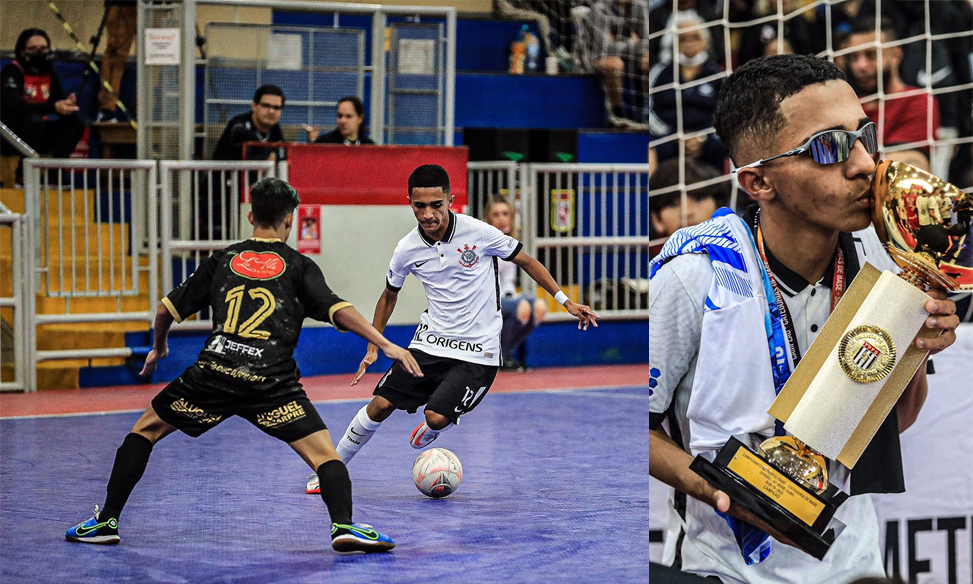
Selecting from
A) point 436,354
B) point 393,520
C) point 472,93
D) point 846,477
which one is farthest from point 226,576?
point 472,93

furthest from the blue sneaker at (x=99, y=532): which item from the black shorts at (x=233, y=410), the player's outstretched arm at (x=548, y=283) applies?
the player's outstretched arm at (x=548, y=283)

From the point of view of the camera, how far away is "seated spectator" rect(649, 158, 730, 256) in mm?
2441

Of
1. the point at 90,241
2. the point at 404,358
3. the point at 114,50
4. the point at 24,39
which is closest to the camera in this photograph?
the point at 404,358

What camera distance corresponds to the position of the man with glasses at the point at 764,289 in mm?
1460

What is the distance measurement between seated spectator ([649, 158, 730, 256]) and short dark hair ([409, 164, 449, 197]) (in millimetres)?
838

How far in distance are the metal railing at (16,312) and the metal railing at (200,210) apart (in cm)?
101

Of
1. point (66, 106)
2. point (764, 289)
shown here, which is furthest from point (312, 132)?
point (764, 289)

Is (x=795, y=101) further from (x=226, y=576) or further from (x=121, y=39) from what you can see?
(x=121, y=39)

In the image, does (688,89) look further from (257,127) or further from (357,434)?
(257,127)

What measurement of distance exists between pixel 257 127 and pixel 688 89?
250 centimetres

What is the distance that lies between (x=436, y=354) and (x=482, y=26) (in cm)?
630

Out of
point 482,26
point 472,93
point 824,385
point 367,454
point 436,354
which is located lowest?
point 367,454

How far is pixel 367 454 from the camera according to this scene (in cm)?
446

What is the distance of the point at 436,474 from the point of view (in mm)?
3824
